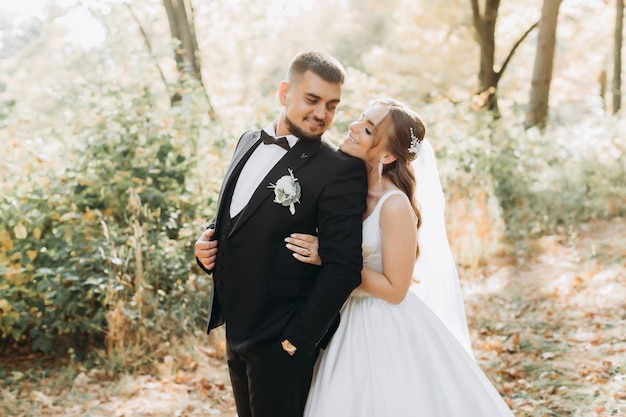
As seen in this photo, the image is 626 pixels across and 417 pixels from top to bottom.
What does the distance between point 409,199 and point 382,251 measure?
37cm

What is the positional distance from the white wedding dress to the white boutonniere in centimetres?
35

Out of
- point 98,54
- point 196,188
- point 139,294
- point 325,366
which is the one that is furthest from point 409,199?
point 98,54

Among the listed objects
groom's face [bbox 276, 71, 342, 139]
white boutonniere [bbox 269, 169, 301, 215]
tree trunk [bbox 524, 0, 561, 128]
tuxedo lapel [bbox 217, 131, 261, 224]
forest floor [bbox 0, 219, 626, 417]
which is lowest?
forest floor [bbox 0, 219, 626, 417]

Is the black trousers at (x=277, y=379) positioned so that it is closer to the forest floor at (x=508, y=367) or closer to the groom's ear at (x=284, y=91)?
the groom's ear at (x=284, y=91)

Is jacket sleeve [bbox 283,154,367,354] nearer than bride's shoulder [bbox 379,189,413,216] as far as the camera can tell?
Yes

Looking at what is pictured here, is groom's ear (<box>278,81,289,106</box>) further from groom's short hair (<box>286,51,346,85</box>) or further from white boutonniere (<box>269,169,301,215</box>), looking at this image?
white boutonniere (<box>269,169,301,215</box>)

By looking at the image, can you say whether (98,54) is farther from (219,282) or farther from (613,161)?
(613,161)

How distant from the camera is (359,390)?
2.66 meters

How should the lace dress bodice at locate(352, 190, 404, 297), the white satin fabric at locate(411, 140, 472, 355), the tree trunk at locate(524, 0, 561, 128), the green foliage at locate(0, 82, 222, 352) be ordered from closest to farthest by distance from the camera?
the lace dress bodice at locate(352, 190, 404, 297), the white satin fabric at locate(411, 140, 472, 355), the green foliage at locate(0, 82, 222, 352), the tree trunk at locate(524, 0, 561, 128)

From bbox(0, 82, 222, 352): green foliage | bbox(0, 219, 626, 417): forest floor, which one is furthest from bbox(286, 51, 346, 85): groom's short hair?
bbox(0, 219, 626, 417): forest floor

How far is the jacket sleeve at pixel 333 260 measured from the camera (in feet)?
8.25

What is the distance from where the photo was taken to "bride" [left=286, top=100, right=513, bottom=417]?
2641 millimetres

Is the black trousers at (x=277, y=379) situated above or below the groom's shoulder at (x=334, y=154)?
below

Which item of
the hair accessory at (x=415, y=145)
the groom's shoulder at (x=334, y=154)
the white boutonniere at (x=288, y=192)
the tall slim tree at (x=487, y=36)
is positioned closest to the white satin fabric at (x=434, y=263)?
the hair accessory at (x=415, y=145)
